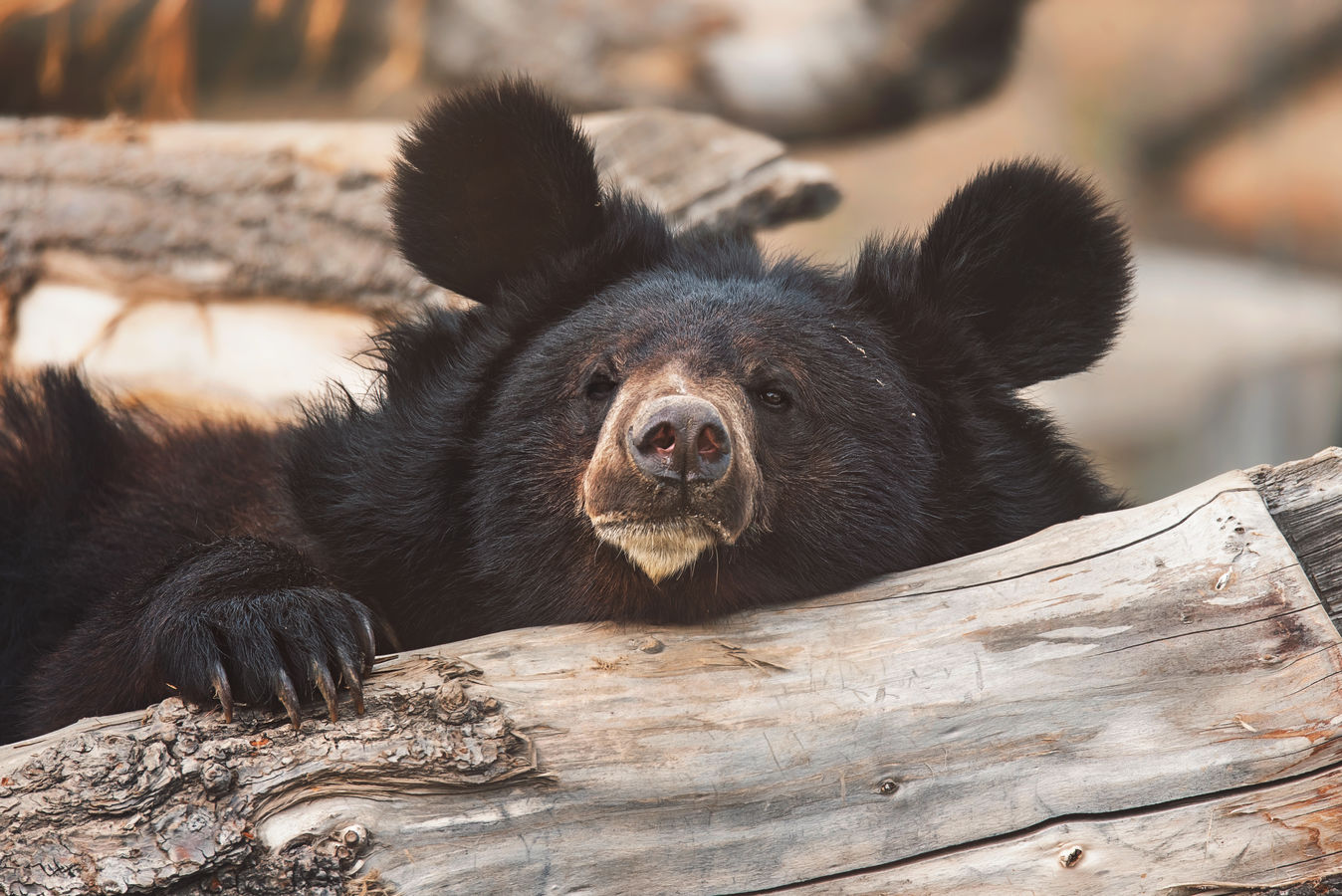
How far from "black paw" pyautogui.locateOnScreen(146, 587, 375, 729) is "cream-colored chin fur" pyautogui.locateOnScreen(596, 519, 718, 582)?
0.66 meters

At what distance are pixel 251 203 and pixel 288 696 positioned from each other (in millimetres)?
4098

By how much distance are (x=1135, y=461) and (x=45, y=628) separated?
8.64 m

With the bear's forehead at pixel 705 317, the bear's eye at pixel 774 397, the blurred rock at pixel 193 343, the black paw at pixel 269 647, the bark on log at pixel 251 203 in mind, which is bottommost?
the black paw at pixel 269 647

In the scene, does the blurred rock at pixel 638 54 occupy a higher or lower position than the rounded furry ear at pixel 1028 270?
higher

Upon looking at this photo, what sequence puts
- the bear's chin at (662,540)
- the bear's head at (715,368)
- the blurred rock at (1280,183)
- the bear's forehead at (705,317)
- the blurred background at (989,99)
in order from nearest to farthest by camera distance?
1. the bear's chin at (662,540)
2. the bear's head at (715,368)
3. the bear's forehead at (705,317)
4. the blurred background at (989,99)
5. the blurred rock at (1280,183)

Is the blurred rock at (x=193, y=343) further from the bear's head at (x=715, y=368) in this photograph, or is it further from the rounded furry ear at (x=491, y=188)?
the rounded furry ear at (x=491, y=188)

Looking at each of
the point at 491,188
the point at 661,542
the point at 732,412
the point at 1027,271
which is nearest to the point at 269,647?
the point at 661,542

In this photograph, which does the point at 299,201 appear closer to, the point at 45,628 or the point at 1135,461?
the point at 45,628

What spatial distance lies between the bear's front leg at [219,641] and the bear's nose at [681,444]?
32.9 inches

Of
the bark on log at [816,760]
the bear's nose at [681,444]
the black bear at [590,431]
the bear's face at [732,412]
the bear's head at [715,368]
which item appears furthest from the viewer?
the bear's head at [715,368]

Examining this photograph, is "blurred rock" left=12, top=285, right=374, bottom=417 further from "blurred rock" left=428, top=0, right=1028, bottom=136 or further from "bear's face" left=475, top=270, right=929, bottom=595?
"blurred rock" left=428, top=0, right=1028, bottom=136

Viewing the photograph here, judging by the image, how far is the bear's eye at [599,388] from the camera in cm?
339

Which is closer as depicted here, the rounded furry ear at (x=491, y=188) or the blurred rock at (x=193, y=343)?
the rounded furry ear at (x=491, y=188)

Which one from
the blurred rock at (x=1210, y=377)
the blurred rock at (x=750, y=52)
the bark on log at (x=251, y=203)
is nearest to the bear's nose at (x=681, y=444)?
the bark on log at (x=251, y=203)
